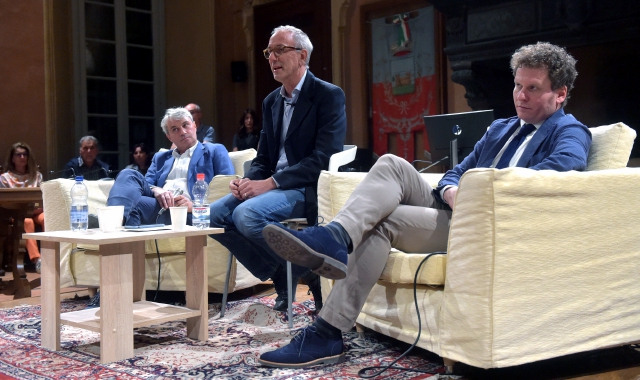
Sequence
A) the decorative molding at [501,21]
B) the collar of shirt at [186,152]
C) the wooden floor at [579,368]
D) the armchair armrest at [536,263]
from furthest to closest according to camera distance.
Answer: the decorative molding at [501,21] < the collar of shirt at [186,152] < the wooden floor at [579,368] < the armchair armrest at [536,263]

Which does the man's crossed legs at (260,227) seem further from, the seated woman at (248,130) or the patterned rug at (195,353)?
A: the seated woman at (248,130)

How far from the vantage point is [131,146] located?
24.8ft

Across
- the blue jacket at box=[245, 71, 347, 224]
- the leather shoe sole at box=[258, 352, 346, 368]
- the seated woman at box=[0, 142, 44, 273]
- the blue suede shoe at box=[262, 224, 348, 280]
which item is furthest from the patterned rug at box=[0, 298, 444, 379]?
the seated woman at box=[0, 142, 44, 273]

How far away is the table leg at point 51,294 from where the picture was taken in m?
2.42

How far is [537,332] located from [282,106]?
1535 millimetres

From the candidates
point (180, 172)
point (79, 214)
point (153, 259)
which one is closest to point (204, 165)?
point (180, 172)

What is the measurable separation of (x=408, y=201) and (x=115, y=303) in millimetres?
1006

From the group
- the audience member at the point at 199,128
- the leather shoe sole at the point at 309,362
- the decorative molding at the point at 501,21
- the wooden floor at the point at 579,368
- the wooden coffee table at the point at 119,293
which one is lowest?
the wooden floor at the point at 579,368

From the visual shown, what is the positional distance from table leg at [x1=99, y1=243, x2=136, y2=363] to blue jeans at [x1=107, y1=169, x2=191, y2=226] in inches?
38.8

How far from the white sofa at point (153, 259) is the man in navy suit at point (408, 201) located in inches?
50.5

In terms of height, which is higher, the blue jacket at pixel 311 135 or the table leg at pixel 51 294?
the blue jacket at pixel 311 135

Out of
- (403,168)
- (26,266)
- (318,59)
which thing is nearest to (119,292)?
(403,168)

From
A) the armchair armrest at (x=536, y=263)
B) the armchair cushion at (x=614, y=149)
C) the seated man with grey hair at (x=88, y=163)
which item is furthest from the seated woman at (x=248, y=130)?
the armchair armrest at (x=536, y=263)

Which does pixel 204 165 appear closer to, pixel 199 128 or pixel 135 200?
pixel 135 200
